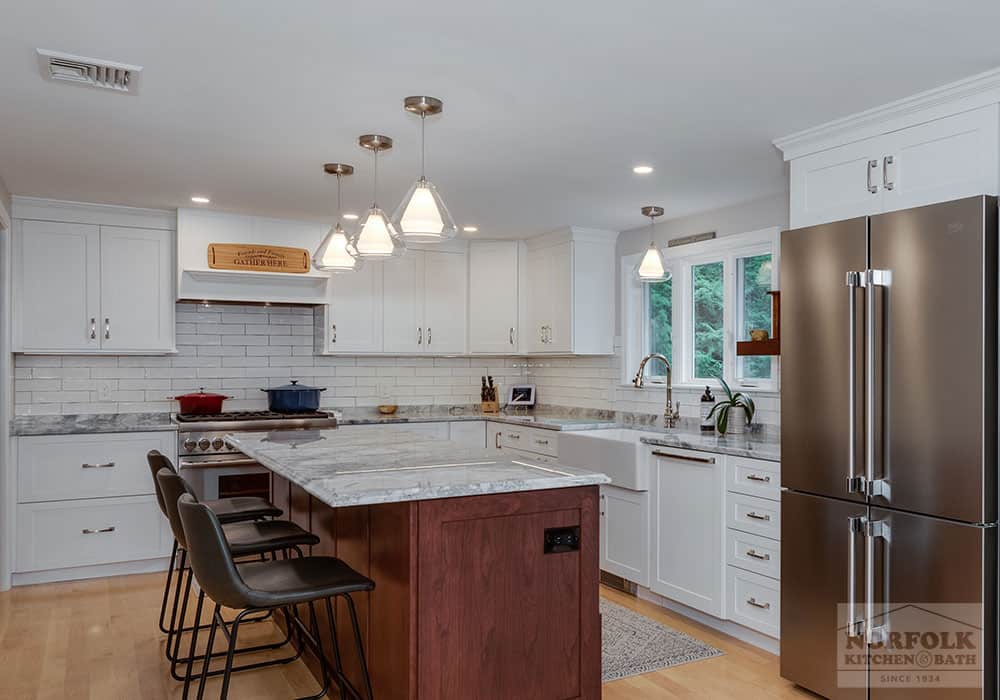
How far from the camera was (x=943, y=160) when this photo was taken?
9.00 ft

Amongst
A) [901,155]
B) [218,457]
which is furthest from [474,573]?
[218,457]

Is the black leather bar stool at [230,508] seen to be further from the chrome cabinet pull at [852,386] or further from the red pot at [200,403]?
the chrome cabinet pull at [852,386]

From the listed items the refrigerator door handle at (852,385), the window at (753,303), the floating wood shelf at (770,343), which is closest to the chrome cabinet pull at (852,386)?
the refrigerator door handle at (852,385)

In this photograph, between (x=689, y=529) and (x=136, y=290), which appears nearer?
(x=689, y=529)

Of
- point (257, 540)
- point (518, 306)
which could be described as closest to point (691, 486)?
point (257, 540)

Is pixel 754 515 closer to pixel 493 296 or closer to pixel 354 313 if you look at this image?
pixel 493 296

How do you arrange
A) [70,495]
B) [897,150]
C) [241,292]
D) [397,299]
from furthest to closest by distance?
1. [397,299]
2. [241,292]
3. [70,495]
4. [897,150]

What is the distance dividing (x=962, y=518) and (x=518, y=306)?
395 cm

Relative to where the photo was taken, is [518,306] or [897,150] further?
[518,306]

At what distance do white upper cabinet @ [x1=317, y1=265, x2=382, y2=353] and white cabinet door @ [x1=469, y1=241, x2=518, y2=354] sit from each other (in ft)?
2.53

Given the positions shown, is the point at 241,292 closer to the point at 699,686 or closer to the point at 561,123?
the point at 561,123

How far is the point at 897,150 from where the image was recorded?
2.90 m

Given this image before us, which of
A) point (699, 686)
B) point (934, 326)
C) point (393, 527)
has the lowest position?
point (699, 686)

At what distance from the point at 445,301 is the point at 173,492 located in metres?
3.44
